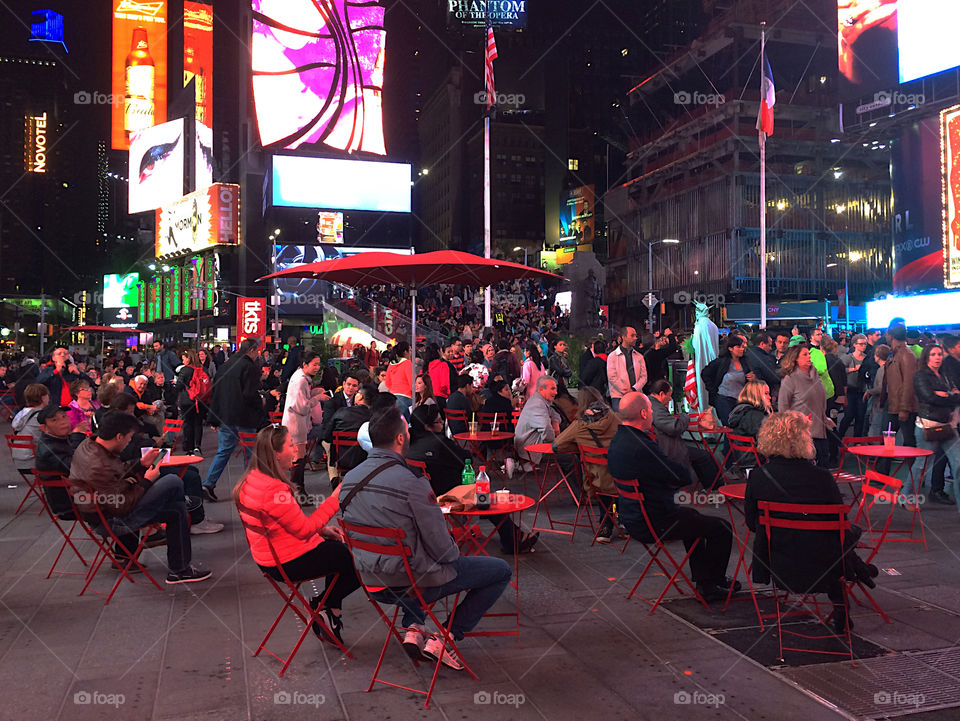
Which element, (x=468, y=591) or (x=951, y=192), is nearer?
(x=468, y=591)

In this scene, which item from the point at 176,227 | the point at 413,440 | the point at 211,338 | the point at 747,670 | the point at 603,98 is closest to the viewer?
the point at 747,670

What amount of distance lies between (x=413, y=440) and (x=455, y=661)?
8.99 ft

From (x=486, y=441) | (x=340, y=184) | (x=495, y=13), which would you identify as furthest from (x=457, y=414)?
(x=340, y=184)

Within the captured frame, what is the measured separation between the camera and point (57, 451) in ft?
21.4

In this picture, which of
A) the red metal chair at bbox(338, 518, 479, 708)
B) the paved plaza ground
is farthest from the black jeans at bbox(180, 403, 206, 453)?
the red metal chair at bbox(338, 518, 479, 708)

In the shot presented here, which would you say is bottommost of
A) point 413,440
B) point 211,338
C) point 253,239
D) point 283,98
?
point 413,440

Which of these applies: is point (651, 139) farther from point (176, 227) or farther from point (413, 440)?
point (413, 440)

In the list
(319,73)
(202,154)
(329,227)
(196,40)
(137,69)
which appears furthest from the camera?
(137,69)

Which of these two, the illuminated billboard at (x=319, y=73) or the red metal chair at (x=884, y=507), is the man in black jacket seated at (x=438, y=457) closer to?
the red metal chair at (x=884, y=507)

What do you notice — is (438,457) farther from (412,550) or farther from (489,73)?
(489,73)

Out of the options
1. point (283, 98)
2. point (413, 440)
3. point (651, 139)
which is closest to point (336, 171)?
point (283, 98)

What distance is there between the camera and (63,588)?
6.09 metres

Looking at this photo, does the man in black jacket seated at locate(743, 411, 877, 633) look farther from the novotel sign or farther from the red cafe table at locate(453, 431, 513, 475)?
the novotel sign

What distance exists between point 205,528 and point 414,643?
436 centimetres
